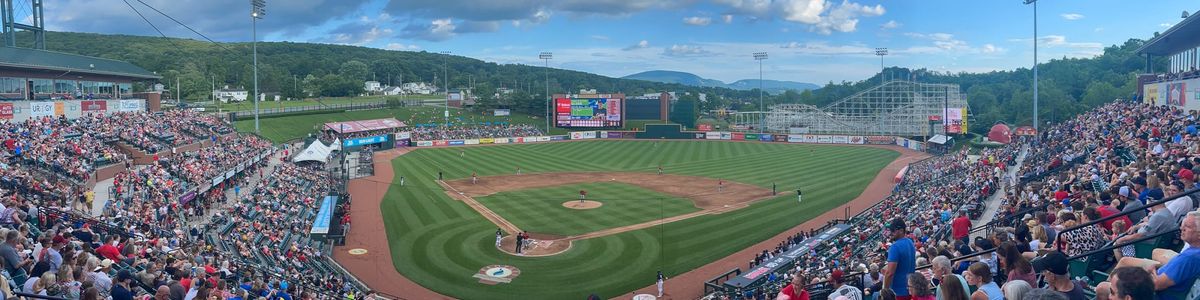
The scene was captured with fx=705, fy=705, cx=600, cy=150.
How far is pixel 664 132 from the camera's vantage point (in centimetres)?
8625

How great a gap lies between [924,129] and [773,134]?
54.8 feet

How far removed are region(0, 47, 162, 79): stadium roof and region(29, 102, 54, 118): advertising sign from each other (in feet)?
7.42

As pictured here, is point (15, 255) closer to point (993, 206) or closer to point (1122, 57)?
point (993, 206)

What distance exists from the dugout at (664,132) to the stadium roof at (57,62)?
175 ft

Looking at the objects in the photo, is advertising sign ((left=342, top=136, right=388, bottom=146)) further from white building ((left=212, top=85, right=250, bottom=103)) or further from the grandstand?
Result: the grandstand

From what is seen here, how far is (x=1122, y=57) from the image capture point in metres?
94.6

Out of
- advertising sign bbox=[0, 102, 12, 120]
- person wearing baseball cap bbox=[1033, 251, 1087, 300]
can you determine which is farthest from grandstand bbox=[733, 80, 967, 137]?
person wearing baseball cap bbox=[1033, 251, 1087, 300]

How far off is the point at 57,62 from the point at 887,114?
7873 cm

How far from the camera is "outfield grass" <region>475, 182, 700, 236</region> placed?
31.7 metres

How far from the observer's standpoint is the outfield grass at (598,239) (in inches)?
926

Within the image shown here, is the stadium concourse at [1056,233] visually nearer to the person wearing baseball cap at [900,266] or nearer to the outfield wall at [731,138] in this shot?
the person wearing baseball cap at [900,266]

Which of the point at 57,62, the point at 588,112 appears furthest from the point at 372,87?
the point at 57,62

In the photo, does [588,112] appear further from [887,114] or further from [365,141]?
[887,114]

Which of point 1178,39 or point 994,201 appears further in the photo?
point 1178,39
